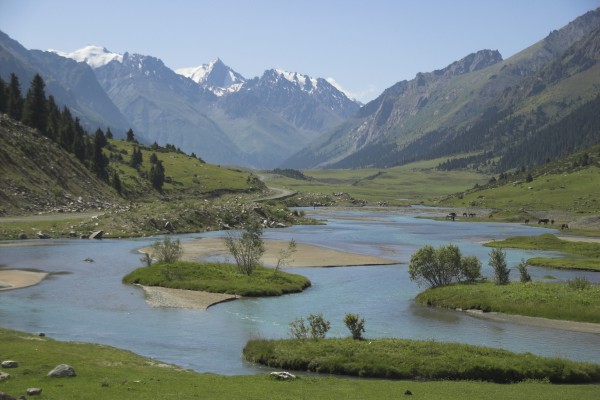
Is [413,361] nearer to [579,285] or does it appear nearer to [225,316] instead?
[225,316]

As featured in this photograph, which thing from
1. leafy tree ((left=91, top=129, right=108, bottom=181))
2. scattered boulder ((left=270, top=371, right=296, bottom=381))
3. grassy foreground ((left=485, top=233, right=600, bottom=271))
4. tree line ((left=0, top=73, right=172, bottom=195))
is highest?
tree line ((left=0, top=73, right=172, bottom=195))

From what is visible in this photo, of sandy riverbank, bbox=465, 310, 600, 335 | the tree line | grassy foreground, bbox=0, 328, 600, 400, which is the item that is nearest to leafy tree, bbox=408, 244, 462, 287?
sandy riverbank, bbox=465, 310, 600, 335

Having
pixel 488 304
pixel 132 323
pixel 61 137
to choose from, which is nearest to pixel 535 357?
pixel 488 304

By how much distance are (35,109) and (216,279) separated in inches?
5191

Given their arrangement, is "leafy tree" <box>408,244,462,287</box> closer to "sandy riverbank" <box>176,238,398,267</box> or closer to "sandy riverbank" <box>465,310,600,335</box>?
"sandy riverbank" <box>465,310,600,335</box>

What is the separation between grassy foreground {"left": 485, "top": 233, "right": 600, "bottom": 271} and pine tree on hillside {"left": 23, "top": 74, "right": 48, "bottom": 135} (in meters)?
133

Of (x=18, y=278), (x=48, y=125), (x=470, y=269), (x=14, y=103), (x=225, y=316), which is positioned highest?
(x=14, y=103)

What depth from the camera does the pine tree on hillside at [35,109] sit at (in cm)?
18175

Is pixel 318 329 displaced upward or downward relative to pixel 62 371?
downward

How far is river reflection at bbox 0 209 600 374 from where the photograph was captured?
49.4 meters

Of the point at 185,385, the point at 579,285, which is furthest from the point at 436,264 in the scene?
the point at 185,385

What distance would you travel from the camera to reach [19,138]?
16338cm

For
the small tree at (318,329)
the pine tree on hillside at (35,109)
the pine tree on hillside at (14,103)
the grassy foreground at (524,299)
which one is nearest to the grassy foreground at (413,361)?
the small tree at (318,329)

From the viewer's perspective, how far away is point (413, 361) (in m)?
42.9
